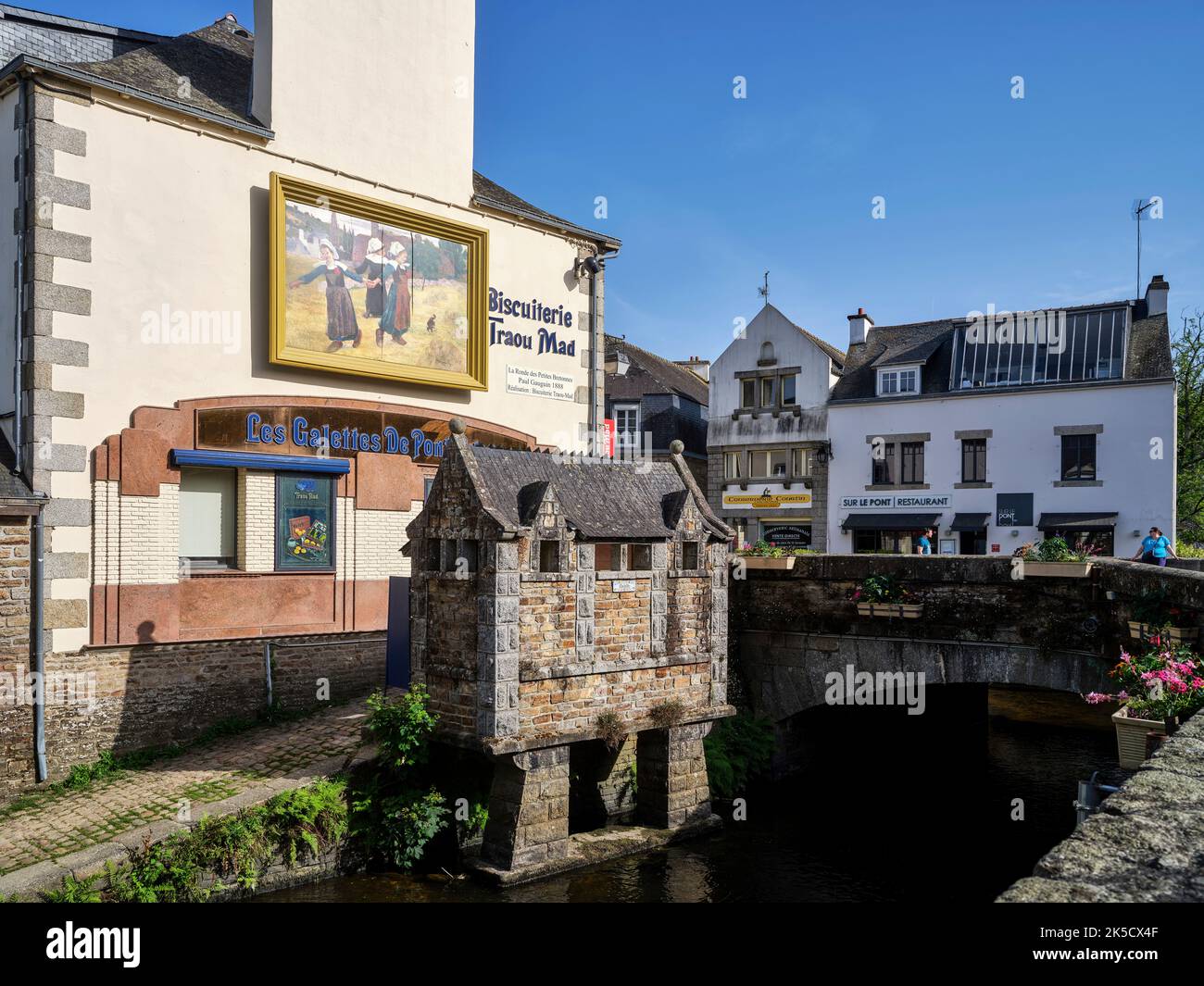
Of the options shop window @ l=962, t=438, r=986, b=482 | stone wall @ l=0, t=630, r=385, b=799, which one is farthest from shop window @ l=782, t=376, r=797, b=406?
stone wall @ l=0, t=630, r=385, b=799

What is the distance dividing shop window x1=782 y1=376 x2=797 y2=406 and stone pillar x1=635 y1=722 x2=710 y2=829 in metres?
23.9

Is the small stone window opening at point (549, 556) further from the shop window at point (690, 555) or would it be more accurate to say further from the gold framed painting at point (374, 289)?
the gold framed painting at point (374, 289)

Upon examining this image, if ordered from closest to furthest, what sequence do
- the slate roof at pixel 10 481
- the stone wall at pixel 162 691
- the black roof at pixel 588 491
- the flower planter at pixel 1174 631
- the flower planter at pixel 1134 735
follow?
1. the flower planter at pixel 1134 735
2. the flower planter at pixel 1174 631
3. the black roof at pixel 588 491
4. the slate roof at pixel 10 481
5. the stone wall at pixel 162 691

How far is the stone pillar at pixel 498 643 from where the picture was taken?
12.7 metres

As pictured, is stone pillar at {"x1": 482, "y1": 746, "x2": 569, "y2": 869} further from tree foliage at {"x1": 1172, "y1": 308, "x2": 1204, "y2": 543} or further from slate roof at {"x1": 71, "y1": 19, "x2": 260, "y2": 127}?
tree foliage at {"x1": 1172, "y1": 308, "x2": 1204, "y2": 543}

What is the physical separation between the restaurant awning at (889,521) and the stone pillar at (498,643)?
24.7 metres

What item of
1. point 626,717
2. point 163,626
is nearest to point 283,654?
point 163,626

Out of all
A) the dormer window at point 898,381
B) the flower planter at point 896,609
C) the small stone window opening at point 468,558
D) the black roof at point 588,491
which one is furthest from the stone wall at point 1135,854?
the dormer window at point 898,381

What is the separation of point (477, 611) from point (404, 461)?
22.1ft

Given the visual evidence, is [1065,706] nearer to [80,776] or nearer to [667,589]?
[667,589]

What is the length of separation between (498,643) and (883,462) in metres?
26.0

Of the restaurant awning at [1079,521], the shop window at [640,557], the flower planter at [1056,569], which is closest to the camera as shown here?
the shop window at [640,557]

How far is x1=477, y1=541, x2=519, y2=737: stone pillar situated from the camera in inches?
499
